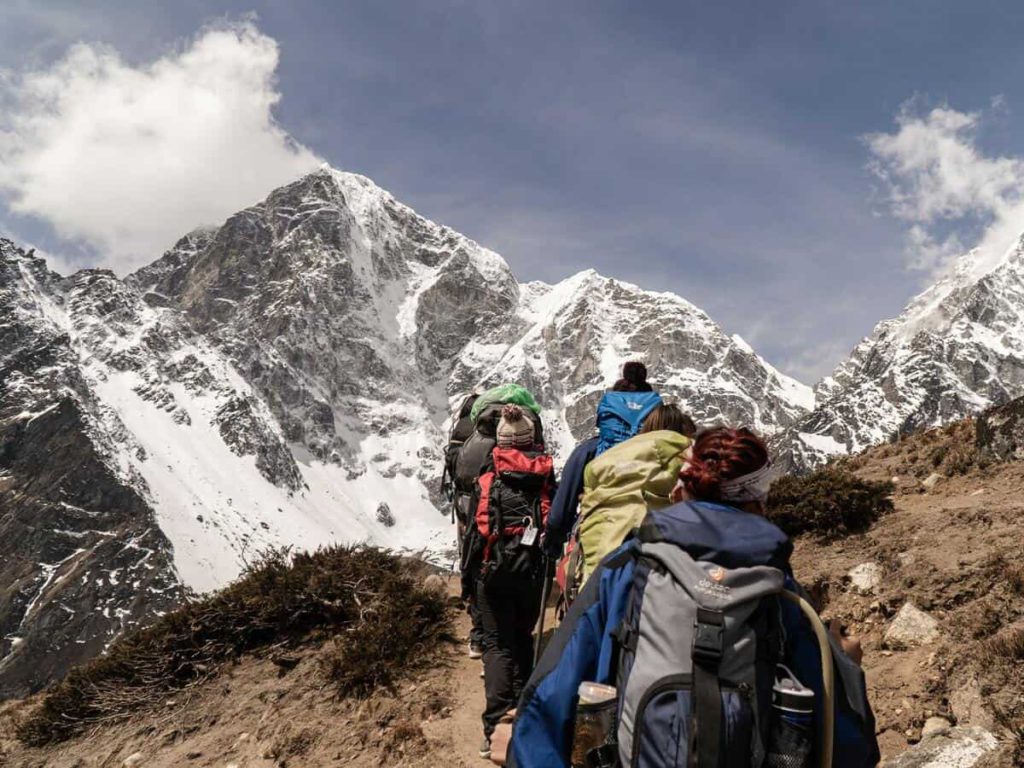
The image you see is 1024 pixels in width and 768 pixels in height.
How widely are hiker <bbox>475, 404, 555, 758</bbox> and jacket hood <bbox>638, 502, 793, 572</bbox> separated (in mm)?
2891

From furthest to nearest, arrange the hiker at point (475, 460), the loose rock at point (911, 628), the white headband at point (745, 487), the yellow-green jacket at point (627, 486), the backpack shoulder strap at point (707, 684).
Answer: the hiker at point (475, 460) → the loose rock at point (911, 628) → the yellow-green jacket at point (627, 486) → the white headband at point (745, 487) → the backpack shoulder strap at point (707, 684)

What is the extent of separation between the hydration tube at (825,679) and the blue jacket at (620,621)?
1.3 inches

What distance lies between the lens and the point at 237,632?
839cm

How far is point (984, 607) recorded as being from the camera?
546 centimetres

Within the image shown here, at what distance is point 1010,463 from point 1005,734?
6.32m

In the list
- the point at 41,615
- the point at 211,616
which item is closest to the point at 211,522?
the point at 41,615

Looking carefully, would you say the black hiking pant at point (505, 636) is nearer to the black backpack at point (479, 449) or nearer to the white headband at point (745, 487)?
the black backpack at point (479, 449)

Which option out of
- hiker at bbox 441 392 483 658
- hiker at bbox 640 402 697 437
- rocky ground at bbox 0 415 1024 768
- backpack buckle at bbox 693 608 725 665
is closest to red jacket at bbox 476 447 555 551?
hiker at bbox 441 392 483 658

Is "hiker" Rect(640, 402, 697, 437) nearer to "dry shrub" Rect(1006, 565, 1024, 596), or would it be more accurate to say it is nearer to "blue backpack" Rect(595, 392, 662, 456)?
"blue backpack" Rect(595, 392, 662, 456)

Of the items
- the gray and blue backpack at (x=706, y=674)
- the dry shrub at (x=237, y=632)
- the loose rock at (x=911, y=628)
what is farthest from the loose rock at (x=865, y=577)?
the gray and blue backpack at (x=706, y=674)

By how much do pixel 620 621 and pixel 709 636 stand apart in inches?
16.3

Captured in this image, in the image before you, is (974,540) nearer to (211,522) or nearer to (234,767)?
(234,767)

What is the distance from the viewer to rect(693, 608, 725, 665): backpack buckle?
2.33m

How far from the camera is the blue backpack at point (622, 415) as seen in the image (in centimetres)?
486
